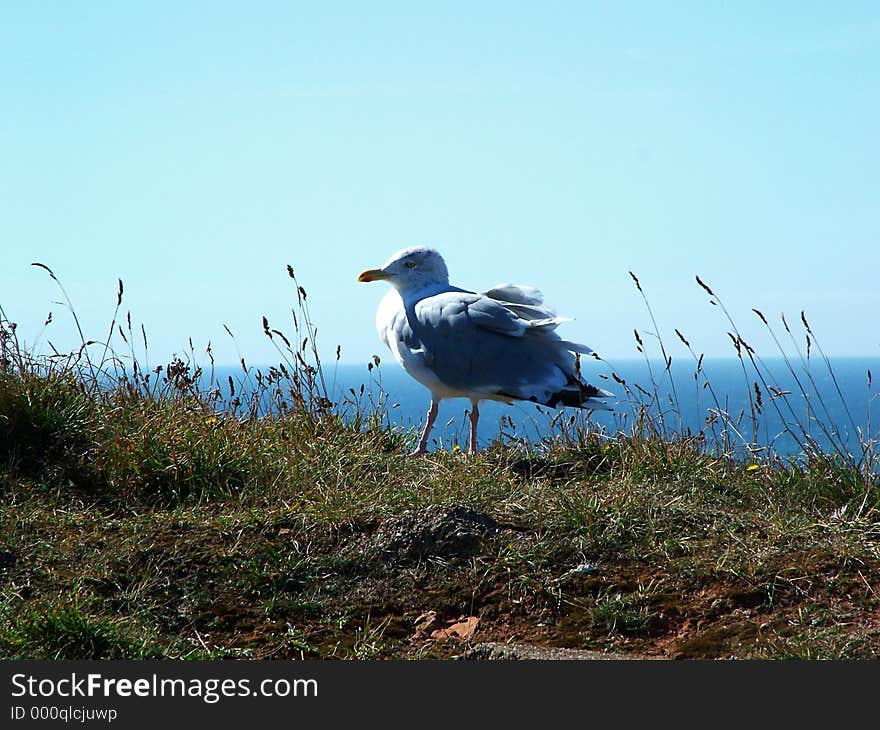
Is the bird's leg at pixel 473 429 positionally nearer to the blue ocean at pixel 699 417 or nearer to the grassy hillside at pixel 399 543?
the blue ocean at pixel 699 417

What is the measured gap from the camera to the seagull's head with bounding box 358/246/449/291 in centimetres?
797

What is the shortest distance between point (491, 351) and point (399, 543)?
274cm

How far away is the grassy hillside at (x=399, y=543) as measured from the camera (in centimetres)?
402

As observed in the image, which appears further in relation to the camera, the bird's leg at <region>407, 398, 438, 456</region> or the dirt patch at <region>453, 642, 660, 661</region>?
the bird's leg at <region>407, 398, 438, 456</region>

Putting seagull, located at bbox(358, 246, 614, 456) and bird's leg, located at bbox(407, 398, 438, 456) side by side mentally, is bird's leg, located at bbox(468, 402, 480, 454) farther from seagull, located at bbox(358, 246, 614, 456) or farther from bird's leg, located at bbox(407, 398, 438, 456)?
bird's leg, located at bbox(407, 398, 438, 456)

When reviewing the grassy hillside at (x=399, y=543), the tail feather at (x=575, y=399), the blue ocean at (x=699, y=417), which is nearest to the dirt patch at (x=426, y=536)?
the grassy hillside at (x=399, y=543)

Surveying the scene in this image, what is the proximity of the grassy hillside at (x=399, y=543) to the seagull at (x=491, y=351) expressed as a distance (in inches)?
26.4

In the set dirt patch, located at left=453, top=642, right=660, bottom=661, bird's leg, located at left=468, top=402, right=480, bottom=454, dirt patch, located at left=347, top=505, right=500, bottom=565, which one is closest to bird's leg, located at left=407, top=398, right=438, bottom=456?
bird's leg, located at left=468, top=402, right=480, bottom=454

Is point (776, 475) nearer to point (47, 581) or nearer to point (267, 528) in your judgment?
point (267, 528)

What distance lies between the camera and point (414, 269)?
7.98m

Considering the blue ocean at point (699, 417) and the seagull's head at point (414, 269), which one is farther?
the seagull's head at point (414, 269)

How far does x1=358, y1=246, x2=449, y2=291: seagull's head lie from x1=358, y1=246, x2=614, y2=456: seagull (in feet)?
1.20

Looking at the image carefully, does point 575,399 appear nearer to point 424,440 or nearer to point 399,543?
point 424,440

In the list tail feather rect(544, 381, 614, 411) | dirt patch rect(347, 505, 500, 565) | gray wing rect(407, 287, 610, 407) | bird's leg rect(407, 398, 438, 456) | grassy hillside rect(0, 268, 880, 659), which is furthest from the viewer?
gray wing rect(407, 287, 610, 407)
